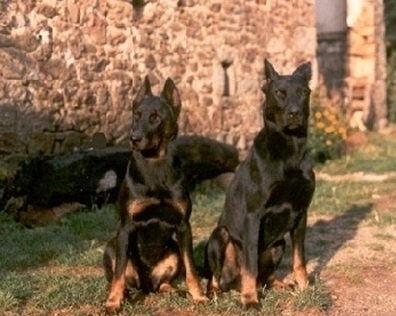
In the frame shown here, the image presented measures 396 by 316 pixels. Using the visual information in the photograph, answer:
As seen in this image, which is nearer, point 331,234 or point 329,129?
point 331,234

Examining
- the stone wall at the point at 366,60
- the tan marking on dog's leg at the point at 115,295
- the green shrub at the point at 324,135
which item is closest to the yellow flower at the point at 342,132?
the green shrub at the point at 324,135

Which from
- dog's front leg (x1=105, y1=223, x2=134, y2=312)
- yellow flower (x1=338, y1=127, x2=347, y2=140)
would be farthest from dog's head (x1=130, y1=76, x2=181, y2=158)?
yellow flower (x1=338, y1=127, x2=347, y2=140)

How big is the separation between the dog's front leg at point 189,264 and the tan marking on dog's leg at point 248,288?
230 millimetres

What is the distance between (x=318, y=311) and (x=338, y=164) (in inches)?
311

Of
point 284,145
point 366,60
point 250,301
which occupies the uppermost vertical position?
point 366,60

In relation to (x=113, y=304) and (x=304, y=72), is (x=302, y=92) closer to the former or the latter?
(x=304, y=72)

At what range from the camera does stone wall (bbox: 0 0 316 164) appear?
754cm

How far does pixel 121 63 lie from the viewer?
341 inches

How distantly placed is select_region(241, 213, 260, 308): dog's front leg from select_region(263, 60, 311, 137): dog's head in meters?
0.52

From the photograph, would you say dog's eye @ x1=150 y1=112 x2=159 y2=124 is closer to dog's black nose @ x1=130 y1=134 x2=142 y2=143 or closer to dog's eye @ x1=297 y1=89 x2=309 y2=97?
dog's black nose @ x1=130 y1=134 x2=142 y2=143

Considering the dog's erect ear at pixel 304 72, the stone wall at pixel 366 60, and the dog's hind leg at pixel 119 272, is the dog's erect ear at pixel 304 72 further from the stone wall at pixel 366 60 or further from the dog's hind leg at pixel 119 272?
the stone wall at pixel 366 60

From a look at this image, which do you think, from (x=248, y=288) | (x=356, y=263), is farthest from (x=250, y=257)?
(x=356, y=263)

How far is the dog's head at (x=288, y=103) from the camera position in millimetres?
4434

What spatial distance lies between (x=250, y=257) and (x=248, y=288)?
0.55 ft
